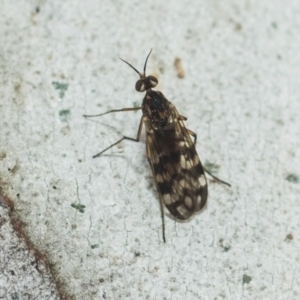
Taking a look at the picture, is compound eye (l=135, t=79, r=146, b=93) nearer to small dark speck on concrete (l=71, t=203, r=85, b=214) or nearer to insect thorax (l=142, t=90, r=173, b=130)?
insect thorax (l=142, t=90, r=173, b=130)

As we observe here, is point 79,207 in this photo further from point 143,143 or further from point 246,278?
point 246,278

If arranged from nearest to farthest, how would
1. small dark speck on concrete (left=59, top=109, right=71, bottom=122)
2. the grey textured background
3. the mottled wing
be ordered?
the grey textured background < the mottled wing < small dark speck on concrete (left=59, top=109, right=71, bottom=122)

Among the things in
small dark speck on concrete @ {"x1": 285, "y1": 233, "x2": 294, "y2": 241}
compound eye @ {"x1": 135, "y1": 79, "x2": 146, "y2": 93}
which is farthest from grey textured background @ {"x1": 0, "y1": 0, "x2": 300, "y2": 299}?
compound eye @ {"x1": 135, "y1": 79, "x2": 146, "y2": 93}

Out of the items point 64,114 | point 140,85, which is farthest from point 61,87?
point 140,85

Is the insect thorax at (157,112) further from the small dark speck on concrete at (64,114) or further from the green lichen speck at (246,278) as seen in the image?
the green lichen speck at (246,278)

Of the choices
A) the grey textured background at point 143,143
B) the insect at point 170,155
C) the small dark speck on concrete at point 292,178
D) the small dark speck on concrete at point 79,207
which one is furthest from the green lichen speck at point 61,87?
the small dark speck on concrete at point 292,178

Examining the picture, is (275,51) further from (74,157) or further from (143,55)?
(74,157)

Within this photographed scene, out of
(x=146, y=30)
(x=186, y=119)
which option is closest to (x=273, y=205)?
(x=186, y=119)
